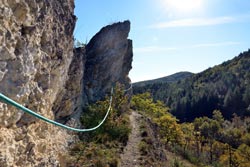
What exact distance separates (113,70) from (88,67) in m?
3.96

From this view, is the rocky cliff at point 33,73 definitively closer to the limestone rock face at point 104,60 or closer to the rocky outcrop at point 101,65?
the rocky outcrop at point 101,65

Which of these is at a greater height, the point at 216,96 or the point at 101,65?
the point at 216,96

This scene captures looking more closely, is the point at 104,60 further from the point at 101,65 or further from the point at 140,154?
the point at 140,154

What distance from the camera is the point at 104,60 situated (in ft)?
85.1

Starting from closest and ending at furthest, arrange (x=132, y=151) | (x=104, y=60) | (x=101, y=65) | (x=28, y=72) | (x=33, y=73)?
1. (x=28, y=72)
2. (x=33, y=73)
3. (x=132, y=151)
4. (x=101, y=65)
5. (x=104, y=60)

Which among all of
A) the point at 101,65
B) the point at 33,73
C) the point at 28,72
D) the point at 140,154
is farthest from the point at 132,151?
the point at 101,65

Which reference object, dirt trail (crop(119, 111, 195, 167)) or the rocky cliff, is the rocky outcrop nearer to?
the rocky cliff

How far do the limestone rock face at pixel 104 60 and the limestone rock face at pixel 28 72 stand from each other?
11.8 meters

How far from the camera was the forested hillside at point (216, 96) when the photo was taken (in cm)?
10631

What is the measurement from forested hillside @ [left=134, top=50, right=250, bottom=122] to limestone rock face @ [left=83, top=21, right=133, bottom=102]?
82862 millimetres

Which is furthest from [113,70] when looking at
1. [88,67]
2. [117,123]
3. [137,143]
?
[137,143]

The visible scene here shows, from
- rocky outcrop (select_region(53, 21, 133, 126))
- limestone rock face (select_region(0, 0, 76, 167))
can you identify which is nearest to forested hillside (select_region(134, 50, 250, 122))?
rocky outcrop (select_region(53, 21, 133, 126))

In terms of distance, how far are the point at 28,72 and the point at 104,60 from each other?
62.0ft

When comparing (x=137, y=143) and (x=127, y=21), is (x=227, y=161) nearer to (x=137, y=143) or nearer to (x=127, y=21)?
(x=127, y=21)
